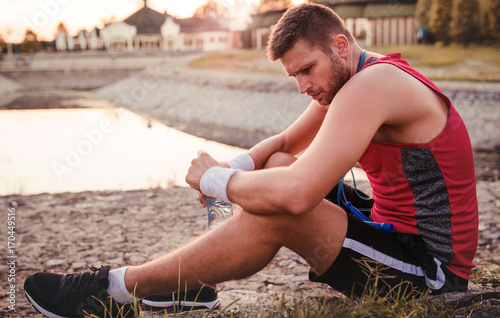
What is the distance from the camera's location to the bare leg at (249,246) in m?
1.95

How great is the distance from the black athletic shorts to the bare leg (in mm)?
56

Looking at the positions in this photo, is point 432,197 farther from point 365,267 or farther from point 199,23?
point 199,23

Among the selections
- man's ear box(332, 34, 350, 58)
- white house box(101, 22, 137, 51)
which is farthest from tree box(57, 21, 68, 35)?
man's ear box(332, 34, 350, 58)

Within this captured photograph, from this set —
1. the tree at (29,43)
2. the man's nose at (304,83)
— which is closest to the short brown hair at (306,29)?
the man's nose at (304,83)

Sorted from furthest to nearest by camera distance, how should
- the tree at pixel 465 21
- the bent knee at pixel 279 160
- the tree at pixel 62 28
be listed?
the tree at pixel 62 28 < the tree at pixel 465 21 < the bent knee at pixel 279 160

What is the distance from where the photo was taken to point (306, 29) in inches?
83.1

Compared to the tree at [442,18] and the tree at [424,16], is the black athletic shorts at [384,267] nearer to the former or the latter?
the tree at [442,18]

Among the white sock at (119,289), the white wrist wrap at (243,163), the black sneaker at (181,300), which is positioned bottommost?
the black sneaker at (181,300)

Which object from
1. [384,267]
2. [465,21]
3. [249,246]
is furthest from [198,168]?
[465,21]

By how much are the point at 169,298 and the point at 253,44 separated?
4041 centimetres

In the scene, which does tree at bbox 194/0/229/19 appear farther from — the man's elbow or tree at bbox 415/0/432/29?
the man's elbow

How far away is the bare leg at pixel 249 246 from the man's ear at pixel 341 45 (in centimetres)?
70

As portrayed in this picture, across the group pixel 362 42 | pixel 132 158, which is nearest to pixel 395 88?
pixel 132 158

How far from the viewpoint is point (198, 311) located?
2221 millimetres
